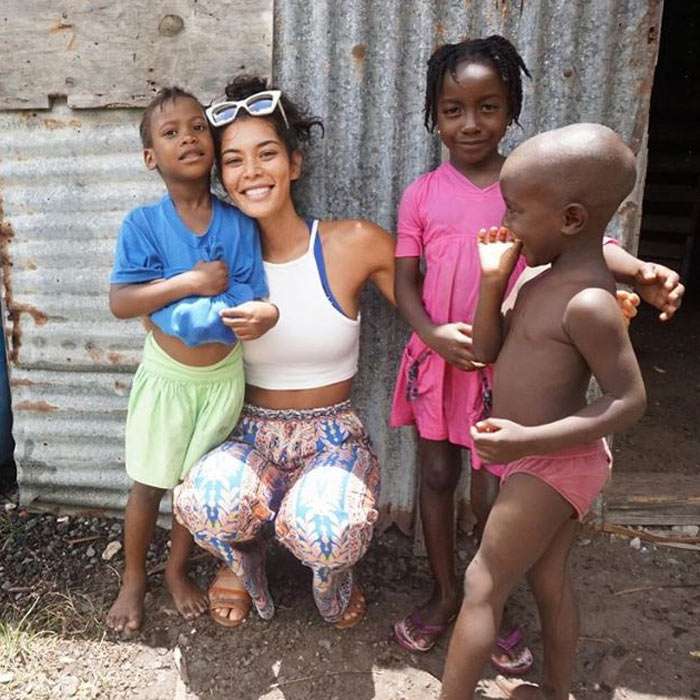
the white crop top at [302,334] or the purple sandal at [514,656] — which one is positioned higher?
the white crop top at [302,334]

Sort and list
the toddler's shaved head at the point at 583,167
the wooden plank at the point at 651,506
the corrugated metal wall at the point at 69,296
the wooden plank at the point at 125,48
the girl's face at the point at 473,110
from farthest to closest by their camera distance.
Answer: the wooden plank at the point at 651,506 → the corrugated metal wall at the point at 69,296 → the wooden plank at the point at 125,48 → the girl's face at the point at 473,110 → the toddler's shaved head at the point at 583,167

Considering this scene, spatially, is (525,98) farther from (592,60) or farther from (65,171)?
(65,171)

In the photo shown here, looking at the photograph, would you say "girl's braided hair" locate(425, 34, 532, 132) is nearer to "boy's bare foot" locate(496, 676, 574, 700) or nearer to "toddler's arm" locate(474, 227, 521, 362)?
"toddler's arm" locate(474, 227, 521, 362)

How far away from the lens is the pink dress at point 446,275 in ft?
7.52

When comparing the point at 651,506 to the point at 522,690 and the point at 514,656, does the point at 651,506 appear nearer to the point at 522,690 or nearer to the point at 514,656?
the point at 514,656

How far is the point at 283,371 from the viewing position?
2.57m

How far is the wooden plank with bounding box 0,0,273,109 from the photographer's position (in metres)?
2.75

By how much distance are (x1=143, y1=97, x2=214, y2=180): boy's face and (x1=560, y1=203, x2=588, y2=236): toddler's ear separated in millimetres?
1134

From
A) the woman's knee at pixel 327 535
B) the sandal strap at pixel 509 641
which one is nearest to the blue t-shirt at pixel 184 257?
the woman's knee at pixel 327 535

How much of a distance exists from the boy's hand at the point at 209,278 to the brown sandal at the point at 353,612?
118 centimetres

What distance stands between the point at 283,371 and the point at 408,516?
0.95 m

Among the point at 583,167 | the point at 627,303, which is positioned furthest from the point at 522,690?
the point at 583,167

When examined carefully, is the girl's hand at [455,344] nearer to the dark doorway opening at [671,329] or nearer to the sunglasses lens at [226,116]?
the sunglasses lens at [226,116]

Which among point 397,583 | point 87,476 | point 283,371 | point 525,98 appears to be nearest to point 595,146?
point 525,98
